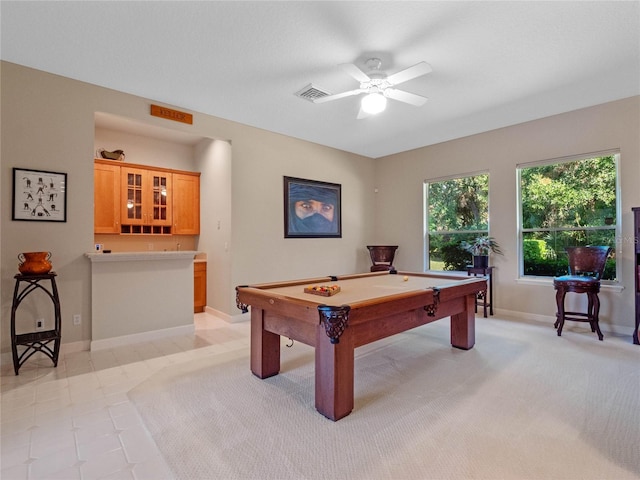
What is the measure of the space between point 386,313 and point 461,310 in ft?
4.78

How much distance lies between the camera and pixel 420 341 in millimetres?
3795

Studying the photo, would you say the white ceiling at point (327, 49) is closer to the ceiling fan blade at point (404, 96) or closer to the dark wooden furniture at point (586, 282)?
the ceiling fan blade at point (404, 96)

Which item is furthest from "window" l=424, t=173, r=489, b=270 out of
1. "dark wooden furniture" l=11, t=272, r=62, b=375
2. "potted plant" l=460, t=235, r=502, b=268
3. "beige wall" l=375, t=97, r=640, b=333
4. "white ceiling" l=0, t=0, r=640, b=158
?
"dark wooden furniture" l=11, t=272, r=62, b=375

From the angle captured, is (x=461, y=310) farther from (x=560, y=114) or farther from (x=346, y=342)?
(x=560, y=114)

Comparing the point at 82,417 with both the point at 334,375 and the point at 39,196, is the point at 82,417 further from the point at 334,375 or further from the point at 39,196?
the point at 39,196

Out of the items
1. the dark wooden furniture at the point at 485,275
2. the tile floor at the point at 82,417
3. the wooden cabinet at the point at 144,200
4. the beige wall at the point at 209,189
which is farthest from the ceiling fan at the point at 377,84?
the wooden cabinet at the point at 144,200

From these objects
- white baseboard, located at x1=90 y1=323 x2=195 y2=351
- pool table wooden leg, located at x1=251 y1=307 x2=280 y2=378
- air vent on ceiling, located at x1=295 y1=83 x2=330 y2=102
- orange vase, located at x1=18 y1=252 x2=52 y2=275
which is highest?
A: air vent on ceiling, located at x1=295 y1=83 x2=330 y2=102

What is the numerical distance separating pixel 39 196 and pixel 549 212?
6.22m

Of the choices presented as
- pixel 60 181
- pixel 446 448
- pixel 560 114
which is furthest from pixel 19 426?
pixel 560 114

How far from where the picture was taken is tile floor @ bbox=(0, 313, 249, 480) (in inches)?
67.7

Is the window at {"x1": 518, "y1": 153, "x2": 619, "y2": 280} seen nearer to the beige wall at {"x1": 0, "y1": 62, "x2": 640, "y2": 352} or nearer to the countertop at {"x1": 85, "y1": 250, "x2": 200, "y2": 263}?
the beige wall at {"x1": 0, "y1": 62, "x2": 640, "y2": 352}

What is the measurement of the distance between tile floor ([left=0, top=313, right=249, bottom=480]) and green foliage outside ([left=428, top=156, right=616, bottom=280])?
4.11m

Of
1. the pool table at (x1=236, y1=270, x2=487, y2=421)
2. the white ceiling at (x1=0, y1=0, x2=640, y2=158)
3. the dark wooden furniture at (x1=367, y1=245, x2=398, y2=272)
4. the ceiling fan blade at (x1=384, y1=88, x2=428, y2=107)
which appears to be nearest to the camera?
the pool table at (x1=236, y1=270, x2=487, y2=421)

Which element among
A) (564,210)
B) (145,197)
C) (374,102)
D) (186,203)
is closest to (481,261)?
(564,210)
